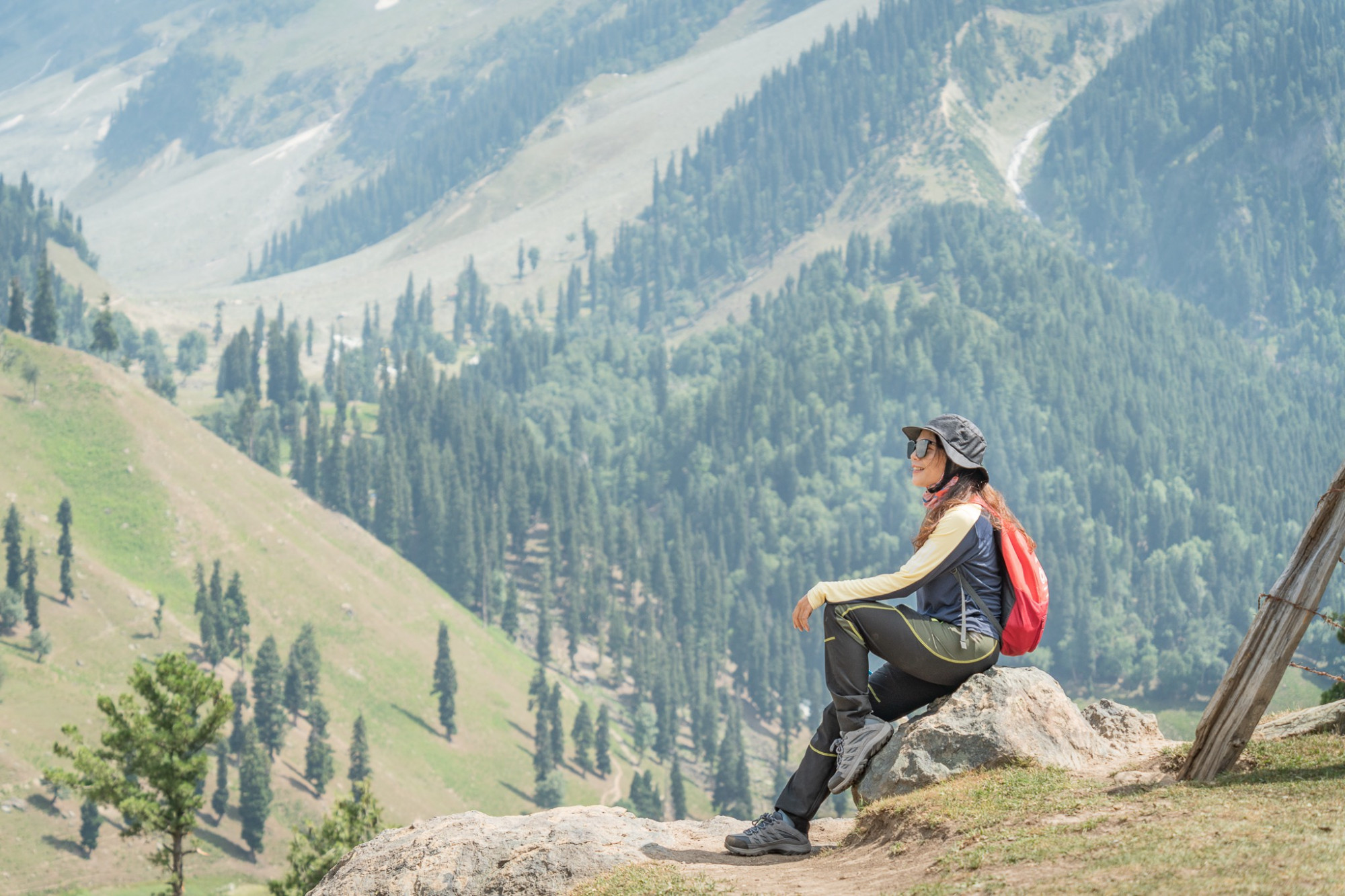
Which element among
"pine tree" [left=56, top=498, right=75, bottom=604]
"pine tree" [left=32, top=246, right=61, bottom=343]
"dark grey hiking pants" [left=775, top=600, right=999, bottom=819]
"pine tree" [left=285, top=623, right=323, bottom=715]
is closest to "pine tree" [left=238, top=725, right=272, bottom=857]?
"pine tree" [left=285, top=623, right=323, bottom=715]

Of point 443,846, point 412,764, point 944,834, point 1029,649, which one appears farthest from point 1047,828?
point 412,764

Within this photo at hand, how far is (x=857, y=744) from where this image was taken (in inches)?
646

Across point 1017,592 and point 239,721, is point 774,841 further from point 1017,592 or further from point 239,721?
point 239,721

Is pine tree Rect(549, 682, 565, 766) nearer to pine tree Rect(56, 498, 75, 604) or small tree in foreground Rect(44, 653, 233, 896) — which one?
Answer: pine tree Rect(56, 498, 75, 604)

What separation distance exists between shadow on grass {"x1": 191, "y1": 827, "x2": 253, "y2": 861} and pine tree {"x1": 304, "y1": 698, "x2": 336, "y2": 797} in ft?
50.8

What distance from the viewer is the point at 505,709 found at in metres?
177

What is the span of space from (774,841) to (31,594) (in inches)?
5608

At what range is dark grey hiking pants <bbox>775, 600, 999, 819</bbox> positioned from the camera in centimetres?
1590

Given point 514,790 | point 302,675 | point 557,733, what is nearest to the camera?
point 302,675

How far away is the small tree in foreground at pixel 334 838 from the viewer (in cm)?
6050

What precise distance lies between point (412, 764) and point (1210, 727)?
479ft

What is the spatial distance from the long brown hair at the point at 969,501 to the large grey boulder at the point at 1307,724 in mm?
4341

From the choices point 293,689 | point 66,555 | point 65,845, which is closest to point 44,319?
point 66,555

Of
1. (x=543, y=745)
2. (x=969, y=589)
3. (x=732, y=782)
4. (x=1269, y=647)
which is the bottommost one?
(x=732, y=782)
